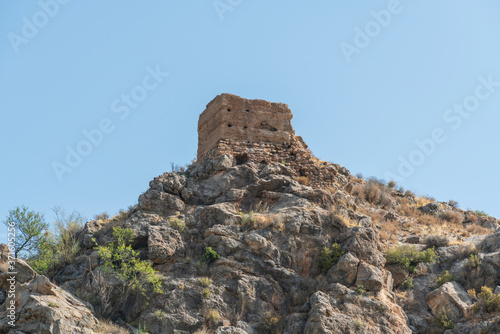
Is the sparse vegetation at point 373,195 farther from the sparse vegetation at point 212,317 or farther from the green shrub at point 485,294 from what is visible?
the sparse vegetation at point 212,317

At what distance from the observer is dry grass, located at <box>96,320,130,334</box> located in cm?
1234

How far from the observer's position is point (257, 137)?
65.9 feet

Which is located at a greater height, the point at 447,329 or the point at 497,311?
the point at 497,311

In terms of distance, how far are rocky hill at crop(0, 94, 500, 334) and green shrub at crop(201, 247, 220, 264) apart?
3cm

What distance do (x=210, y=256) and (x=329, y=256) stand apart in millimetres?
3545

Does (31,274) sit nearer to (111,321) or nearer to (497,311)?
(111,321)

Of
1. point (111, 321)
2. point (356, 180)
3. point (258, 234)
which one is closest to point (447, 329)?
point (258, 234)

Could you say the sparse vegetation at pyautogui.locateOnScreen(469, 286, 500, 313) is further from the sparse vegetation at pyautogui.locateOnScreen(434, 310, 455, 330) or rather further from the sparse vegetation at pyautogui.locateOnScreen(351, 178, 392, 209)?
the sparse vegetation at pyautogui.locateOnScreen(351, 178, 392, 209)

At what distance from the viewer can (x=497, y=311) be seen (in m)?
13.4

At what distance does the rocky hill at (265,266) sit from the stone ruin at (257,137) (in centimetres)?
8

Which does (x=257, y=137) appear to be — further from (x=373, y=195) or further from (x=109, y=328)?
(x=109, y=328)

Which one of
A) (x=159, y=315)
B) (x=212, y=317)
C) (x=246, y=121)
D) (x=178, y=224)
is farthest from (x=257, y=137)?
(x=159, y=315)

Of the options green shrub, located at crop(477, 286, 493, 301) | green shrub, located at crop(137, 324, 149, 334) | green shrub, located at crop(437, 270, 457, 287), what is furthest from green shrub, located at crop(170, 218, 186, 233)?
green shrub, located at crop(477, 286, 493, 301)

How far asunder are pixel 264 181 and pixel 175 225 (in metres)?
3.85
